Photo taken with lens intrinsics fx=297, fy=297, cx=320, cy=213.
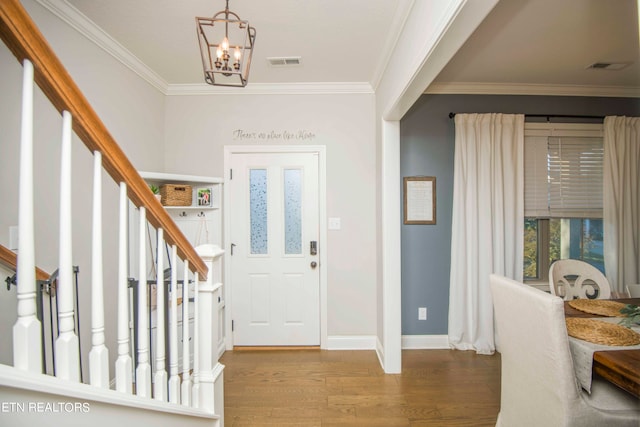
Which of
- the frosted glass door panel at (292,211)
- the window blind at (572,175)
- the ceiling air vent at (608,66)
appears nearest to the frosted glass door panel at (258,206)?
the frosted glass door panel at (292,211)

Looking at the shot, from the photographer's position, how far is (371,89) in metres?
3.01

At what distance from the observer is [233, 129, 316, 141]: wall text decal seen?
3.06 metres

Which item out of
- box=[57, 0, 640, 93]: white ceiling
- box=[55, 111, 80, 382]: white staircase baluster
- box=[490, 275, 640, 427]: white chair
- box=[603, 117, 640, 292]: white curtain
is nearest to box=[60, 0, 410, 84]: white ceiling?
box=[57, 0, 640, 93]: white ceiling

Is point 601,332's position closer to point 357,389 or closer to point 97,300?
point 357,389

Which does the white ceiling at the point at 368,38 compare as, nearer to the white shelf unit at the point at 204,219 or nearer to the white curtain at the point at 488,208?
the white curtain at the point at 488,208

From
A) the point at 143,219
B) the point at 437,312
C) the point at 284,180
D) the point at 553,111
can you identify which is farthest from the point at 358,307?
the point at 553,111

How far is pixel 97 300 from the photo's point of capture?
880 mm

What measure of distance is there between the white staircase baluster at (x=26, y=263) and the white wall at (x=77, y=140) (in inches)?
46.3

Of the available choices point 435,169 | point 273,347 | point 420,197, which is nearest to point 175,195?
point 273,347

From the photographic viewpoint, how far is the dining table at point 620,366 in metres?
1.10

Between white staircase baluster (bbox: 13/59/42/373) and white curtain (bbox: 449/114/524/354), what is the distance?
3053 mm

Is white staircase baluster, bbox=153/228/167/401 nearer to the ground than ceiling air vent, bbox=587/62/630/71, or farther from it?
nearer to the ground

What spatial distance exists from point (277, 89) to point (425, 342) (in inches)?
118

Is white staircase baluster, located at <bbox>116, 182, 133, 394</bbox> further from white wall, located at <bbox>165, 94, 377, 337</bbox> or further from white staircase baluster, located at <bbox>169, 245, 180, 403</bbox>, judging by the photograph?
white wall, located at <bbox>165, 94, 377, 337</bbox>
